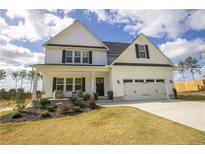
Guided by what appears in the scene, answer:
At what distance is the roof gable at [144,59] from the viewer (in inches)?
544

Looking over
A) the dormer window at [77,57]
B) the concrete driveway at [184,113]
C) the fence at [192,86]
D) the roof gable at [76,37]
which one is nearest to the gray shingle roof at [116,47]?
the roof gable at [76,37]

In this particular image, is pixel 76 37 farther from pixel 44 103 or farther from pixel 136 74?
pixel 44 103

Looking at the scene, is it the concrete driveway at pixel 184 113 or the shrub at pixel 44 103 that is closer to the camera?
the concrete driveway at pixel 184 113

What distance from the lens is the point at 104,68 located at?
1284 cm

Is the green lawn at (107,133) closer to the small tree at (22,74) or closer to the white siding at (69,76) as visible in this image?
the white siding at (69,76)

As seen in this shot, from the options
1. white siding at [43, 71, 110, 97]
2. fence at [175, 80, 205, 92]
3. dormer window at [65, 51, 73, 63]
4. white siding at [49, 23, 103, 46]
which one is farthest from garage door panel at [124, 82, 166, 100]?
fence at [175, 80, 205, 92]

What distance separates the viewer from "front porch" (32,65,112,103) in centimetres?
1262

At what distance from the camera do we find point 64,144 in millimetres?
4004

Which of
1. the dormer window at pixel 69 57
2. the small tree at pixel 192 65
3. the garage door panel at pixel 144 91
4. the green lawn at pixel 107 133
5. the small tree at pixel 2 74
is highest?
the small tree at pixel 192 65

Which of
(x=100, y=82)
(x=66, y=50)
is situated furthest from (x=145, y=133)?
(x=66, y=50)

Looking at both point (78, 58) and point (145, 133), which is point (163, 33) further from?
point (145, 133)

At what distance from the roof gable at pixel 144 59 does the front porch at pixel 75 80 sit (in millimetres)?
2699

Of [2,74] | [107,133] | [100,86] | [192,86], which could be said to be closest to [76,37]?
[100,86]

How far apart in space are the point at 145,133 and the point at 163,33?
10891 millimetres
